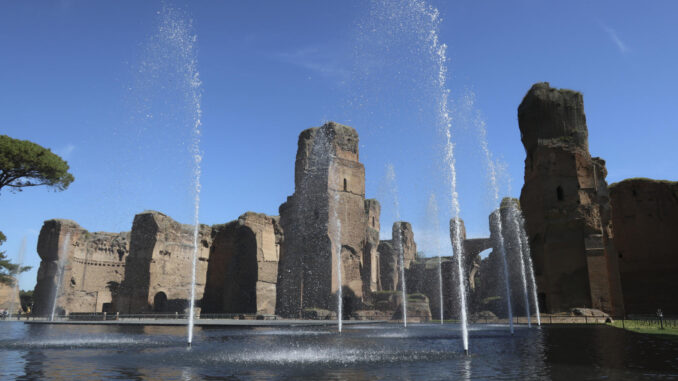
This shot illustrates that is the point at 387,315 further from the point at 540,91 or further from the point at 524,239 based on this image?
the point at 540,91

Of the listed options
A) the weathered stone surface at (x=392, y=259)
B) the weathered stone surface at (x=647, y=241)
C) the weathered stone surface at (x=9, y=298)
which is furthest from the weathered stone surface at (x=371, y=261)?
the weathered stone surface at (x=9, y=298)

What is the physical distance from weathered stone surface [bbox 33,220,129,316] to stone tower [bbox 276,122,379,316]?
455 inches

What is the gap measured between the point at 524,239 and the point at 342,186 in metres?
11.5

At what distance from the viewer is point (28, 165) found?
78.7ft

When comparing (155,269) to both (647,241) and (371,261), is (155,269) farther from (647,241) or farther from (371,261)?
(647,241)

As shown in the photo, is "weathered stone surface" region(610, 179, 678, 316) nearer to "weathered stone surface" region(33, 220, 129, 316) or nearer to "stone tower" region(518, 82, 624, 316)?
"stone tower" region(518, 82, 624, 316)

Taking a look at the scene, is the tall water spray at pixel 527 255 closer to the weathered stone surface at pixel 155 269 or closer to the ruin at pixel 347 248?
the ruin at pixel 347 248

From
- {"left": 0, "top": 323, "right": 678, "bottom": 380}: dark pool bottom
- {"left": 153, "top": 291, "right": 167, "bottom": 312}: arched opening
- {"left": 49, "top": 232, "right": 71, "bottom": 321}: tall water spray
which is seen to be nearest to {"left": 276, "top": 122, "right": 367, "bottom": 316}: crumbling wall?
{"left": 153, "top": 291, "right": 167, "bottom": 312}: arched opening

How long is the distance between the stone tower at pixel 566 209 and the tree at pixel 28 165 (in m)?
25.2

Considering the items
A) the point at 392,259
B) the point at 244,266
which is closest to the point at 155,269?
the point at 244,266

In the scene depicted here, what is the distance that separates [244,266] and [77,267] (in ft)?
41.8

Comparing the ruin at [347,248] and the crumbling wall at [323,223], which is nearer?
the ruin at [347,248]

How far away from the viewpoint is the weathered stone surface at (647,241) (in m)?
29.7

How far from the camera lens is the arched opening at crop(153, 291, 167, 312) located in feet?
90.4
